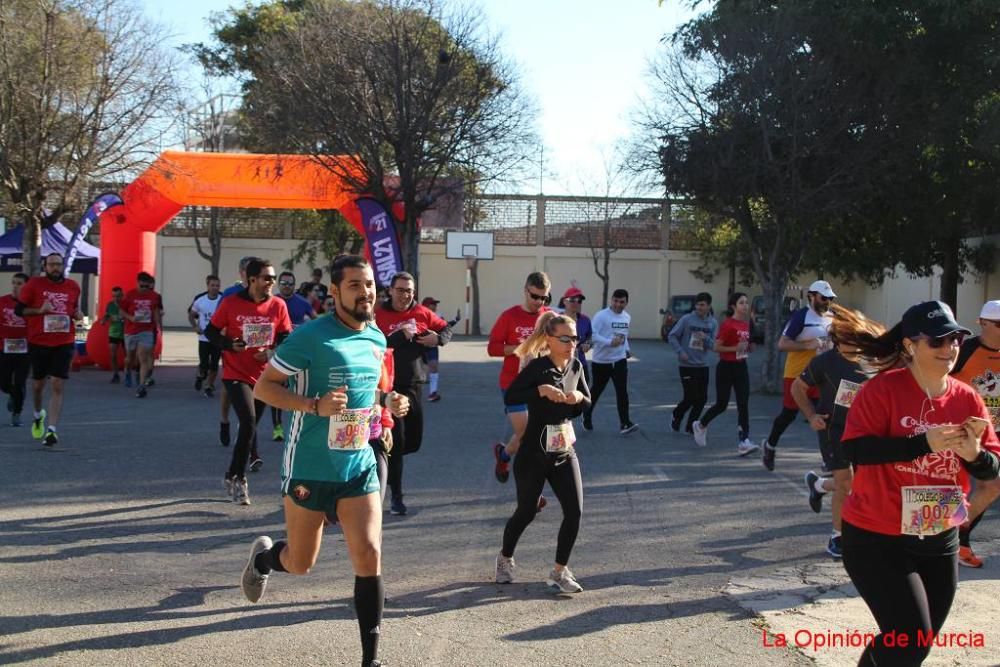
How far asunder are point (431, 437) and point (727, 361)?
145 inches

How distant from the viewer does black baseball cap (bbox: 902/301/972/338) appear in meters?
3.99

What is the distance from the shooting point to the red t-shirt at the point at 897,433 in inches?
155

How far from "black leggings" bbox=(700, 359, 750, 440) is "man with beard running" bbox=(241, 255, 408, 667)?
26.0ft

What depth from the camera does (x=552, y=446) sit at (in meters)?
6.16

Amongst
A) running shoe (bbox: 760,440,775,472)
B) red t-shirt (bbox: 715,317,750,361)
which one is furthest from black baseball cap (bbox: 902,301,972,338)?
red t-shirt (bbox: 715,317,750,361)

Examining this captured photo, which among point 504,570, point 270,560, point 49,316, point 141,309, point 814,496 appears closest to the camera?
point 270,560

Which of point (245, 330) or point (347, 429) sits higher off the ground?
point (245, 330)

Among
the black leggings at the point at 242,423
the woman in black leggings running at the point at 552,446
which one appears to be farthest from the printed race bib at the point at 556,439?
the black leggings at the point at 242,423

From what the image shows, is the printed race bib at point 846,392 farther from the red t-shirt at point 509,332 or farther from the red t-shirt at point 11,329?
the red t-shirt at point 11,329

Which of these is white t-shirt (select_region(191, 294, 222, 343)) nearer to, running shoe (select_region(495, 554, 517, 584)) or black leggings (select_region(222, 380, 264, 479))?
black leggings (select_region(222, 380, 264, 479))

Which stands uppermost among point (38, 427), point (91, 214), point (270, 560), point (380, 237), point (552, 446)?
point (91, 214)

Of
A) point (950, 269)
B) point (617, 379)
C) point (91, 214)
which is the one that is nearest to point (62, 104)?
point (91, 214)

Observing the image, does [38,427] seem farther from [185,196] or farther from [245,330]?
[185,196]

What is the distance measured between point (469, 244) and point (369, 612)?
117 feet
